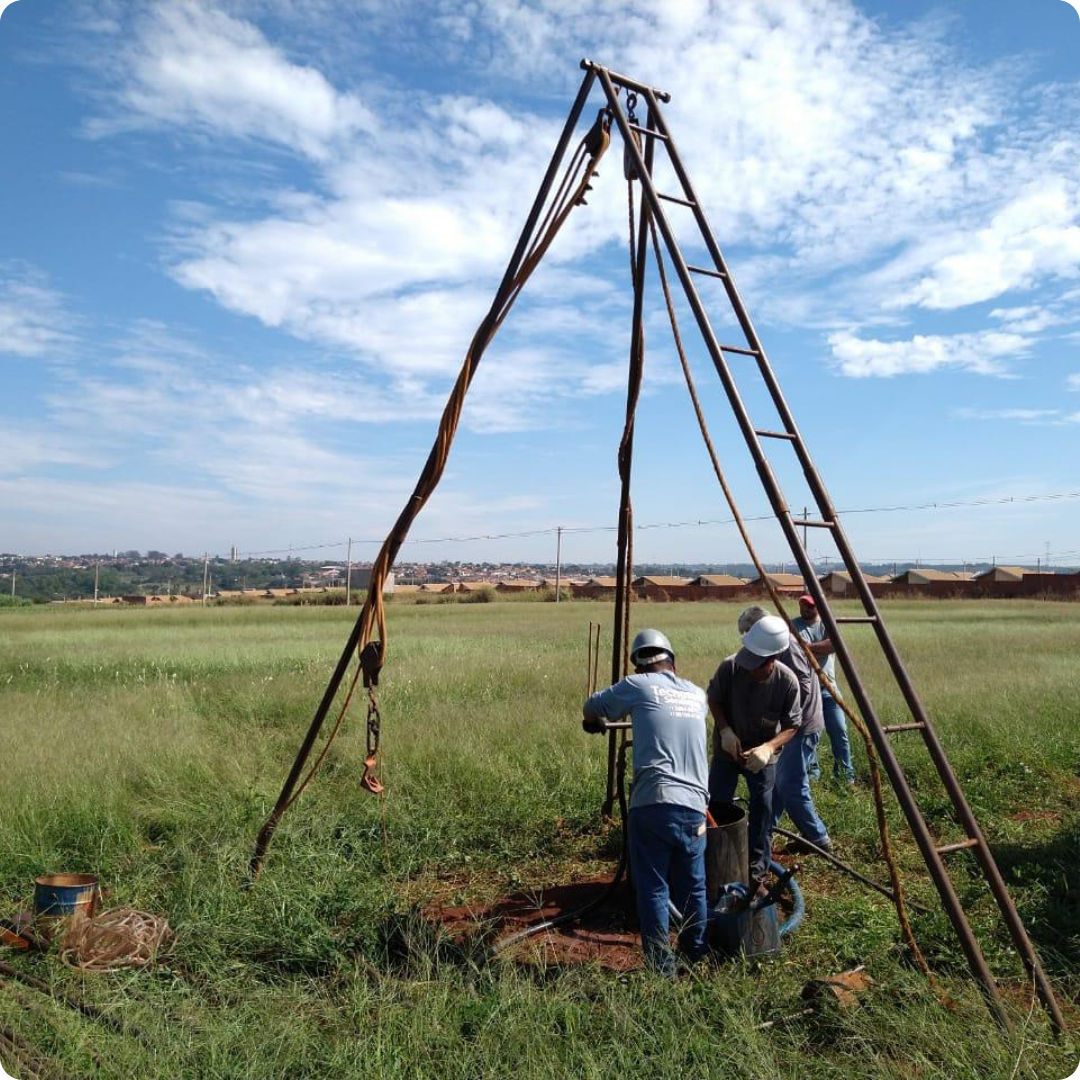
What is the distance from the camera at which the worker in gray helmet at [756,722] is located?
5.75 meters

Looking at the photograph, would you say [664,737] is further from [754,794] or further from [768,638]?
[754,794]

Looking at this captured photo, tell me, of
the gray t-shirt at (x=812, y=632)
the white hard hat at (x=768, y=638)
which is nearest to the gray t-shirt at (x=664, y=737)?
the white hard hat at (x=768, y=638)

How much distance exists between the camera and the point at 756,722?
5949 mm

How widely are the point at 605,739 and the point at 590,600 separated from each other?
132ft

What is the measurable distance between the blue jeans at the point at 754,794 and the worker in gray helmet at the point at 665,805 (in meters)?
1.02

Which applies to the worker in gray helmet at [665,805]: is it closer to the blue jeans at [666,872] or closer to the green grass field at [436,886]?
the blue jeans at [666,872]

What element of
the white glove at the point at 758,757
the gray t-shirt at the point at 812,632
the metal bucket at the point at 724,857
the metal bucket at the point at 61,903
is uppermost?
the gray t-shirt at the point at 812,632

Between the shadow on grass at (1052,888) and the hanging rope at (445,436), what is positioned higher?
the hanging rope at (445,436)

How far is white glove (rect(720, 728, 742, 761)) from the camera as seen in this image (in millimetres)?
5848

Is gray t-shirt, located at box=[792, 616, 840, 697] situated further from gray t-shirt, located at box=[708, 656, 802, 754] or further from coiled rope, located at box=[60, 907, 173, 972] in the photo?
coiled rope, located at box=[60, 907, 173, 972]

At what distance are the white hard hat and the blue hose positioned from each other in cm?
125

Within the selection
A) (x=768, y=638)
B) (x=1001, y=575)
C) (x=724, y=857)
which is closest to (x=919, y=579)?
(x=1001, y=575)

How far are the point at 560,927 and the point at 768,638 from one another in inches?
84.9

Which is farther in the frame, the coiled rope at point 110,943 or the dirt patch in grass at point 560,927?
the dirt patch in grass at point 560,927
